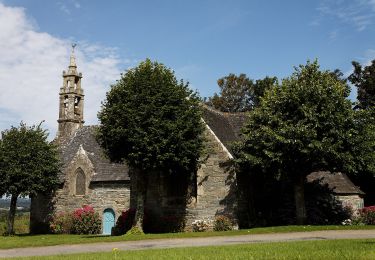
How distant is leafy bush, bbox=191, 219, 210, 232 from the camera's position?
89.1 ft

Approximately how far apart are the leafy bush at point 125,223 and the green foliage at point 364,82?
20.3 meters

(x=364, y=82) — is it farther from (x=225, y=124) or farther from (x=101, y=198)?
(x=101, y=198)

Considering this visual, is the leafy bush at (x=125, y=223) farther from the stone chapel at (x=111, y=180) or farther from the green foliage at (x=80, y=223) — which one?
the green foliage at (x=80, y=223)

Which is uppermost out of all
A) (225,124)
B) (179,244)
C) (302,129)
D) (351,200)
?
(225,124)

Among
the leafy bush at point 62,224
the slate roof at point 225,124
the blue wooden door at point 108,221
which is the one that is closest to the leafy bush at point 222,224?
the slate roof at point 225,124

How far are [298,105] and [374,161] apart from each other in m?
5.22

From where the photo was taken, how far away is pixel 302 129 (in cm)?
2345

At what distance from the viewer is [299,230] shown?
68.9 ft

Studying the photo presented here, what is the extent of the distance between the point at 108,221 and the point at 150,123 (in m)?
→ 11.8

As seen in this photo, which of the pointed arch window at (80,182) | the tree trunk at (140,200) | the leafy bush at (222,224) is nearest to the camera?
the tree trunk at (140,200)

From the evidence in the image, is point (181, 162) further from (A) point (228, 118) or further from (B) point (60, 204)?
(B) point (60, 204)

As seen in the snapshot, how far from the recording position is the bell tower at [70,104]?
4203cm

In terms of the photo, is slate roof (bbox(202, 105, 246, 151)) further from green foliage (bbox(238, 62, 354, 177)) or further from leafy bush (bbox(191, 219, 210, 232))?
leafy bush (bbox(191, 219, 210, 232))

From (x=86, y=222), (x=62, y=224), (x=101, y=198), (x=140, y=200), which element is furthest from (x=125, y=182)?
(x=140, y=200)
